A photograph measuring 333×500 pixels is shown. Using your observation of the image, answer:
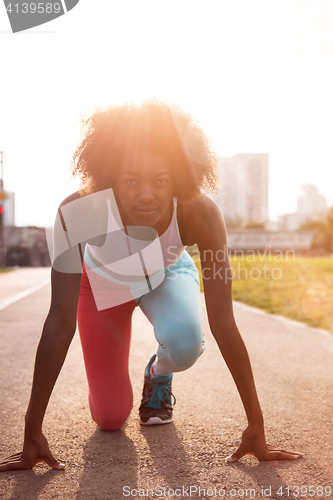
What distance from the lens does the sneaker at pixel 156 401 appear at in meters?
3.17

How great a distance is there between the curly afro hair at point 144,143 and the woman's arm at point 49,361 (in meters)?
0.50

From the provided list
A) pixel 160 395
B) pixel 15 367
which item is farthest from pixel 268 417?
pixel 15 367

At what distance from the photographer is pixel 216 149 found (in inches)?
115

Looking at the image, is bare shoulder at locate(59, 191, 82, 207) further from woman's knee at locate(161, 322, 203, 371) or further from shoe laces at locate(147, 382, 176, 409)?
shoe laces at locate(147, 382, 176, 409)

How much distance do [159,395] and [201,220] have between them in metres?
1.24

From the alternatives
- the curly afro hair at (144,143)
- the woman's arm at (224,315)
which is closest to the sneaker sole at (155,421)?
the woman's arm at (224,315)

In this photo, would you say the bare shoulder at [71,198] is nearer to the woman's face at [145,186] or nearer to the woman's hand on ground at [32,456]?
the woman's face at [145,186]

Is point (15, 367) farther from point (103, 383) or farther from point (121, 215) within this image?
point (121, 215)

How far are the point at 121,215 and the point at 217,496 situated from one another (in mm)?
1471

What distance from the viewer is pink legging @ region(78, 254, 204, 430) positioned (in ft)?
9.29

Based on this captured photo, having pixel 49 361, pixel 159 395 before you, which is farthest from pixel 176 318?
pixel 49 361

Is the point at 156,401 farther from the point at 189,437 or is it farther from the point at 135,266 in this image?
the point at 135,266

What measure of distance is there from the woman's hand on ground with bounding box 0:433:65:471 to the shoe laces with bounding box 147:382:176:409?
94 cm

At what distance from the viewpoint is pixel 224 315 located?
2.61m
